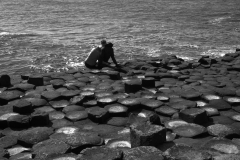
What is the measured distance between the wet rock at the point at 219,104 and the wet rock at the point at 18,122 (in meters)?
3.90

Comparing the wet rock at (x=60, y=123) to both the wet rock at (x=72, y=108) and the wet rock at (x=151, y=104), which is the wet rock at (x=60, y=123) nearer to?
the wet rock at (x=72, y=108)

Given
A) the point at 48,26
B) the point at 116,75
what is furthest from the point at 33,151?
the point at 48,26

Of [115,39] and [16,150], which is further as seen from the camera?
Result: [115,39]

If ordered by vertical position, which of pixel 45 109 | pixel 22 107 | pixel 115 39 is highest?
pixel 22 107

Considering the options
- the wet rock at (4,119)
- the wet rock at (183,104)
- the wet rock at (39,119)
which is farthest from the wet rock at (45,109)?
the wet rock at (183,104)

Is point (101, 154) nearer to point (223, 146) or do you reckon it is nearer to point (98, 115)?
point (223, 146)

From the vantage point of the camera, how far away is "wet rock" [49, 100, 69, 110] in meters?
6.94

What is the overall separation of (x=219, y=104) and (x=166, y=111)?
4.14 feet

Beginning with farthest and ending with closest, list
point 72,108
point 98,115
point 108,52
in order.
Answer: point 108,52
point 72,108
point 98,115

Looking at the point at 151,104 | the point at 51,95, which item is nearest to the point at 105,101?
the point at 151,104

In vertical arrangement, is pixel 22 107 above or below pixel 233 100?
above

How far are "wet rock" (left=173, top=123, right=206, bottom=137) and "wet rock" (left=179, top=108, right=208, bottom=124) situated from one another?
0.21 meters

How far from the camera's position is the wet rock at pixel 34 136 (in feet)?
16.6

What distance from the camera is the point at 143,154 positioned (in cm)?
393
